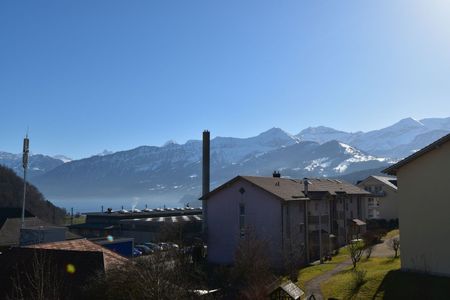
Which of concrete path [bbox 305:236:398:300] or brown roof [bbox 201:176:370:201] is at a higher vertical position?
brown roof [bbox 201:176:370:201]

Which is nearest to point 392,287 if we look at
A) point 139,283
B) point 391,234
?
point 139,283

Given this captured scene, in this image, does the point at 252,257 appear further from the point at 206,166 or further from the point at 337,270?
the point at 206,166

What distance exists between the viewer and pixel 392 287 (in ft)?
88.3

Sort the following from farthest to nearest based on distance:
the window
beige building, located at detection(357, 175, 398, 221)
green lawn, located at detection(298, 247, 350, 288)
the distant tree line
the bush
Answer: the distant tree line, beige building, located at detection(357, 175, 398, 221), the window, green lawn, located at detection(298, 247, 350, 288), the bush

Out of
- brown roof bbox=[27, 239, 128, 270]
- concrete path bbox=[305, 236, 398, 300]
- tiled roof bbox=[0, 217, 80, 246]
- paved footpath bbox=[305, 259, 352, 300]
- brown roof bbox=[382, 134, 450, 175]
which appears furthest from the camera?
tiled roof bbox=[0, 217, 80, 246]

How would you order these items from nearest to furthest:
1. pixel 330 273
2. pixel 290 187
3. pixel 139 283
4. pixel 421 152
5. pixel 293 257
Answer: pixel 139 283 → pixel 421 152 → pixel 330 273 → pixel 293 257 → pixel 290 187

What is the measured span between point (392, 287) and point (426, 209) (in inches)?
209

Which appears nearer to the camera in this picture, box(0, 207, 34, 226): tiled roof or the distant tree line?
→ box(0, 207, 34, 226): tiled roof

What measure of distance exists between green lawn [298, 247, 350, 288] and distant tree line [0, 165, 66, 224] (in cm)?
8349

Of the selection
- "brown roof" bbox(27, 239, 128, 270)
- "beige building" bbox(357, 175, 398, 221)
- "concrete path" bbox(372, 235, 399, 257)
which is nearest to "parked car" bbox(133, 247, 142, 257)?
"brown roof" bbox(27, 239, 128, 270)

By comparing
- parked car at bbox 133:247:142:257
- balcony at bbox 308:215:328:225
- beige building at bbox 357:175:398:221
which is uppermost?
beige building at bbox 357:175:398:221

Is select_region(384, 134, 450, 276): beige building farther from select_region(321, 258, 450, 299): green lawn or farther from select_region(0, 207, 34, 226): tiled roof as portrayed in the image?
select_region(0, 207, 34, 226): tiled roof

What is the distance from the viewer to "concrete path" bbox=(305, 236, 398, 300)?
101 ft

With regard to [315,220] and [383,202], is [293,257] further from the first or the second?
[383,202]
